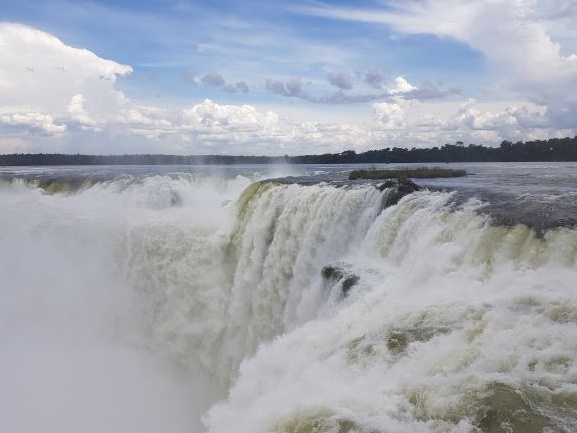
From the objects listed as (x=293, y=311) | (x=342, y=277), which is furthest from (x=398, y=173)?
(x=342, y=277)

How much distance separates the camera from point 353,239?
43.6ft

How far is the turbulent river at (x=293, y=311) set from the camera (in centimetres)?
524

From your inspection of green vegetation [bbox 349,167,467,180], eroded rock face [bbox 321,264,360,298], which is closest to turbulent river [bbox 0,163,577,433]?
eroded rock face [bbox 321,264,360,298]

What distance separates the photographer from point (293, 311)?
520 inches

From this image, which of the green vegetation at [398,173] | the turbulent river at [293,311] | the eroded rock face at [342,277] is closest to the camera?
the turbulent river at [293,311]

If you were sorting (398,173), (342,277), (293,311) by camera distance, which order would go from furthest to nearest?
1. (398,173)
2. (293,311)
3. (342,277)

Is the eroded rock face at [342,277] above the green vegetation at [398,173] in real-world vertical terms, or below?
below

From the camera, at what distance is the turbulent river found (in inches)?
206

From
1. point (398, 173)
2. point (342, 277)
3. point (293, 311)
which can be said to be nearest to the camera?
point (342, 277)

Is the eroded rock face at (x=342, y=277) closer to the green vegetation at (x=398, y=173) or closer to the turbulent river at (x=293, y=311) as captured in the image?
the turbulent river at (x=293, y=311)

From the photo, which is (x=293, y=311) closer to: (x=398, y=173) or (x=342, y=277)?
(x=342, y=277)

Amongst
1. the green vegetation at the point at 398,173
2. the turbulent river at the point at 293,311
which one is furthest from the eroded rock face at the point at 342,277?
the green vegetation at the point at 398,173

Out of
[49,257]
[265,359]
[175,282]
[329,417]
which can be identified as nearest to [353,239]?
[265,359]

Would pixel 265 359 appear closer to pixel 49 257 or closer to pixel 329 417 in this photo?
pixel 329 417
